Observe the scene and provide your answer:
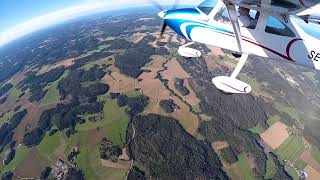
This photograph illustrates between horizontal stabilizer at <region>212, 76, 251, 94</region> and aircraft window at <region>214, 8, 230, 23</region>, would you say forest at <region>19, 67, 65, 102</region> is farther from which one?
horizontal stabilizer at <region>212, 76, 251, 94</region>

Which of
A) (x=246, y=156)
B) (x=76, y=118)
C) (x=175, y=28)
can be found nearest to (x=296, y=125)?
(x=246, y=156)

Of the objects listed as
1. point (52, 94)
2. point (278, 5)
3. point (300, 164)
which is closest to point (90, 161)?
point (300, 164)

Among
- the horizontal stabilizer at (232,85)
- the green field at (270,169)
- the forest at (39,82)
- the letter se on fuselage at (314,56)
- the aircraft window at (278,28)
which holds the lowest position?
the green field at (270,169)

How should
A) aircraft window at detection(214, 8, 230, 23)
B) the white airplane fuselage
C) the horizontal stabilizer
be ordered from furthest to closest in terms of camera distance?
1. aircraft window at detection(214, 8, 230, 23)
2. the horizontal stabilizer
3. the white airplane fuselage

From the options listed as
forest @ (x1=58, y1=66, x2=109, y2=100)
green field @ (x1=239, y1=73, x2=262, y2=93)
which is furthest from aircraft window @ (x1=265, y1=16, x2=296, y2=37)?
green field @ (x1=239, y1=73, x2=262, y2=93)

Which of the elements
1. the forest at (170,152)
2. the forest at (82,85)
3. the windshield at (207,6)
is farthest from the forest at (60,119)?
the windshield at (207,6)

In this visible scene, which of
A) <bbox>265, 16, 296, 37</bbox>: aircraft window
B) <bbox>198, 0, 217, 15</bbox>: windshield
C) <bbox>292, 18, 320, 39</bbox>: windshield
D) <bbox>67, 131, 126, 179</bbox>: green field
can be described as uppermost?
<bbox>198, 0, 217, 15</bbox>: windshield

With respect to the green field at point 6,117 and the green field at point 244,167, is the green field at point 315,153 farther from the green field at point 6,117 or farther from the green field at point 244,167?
the green field at point 6,117
